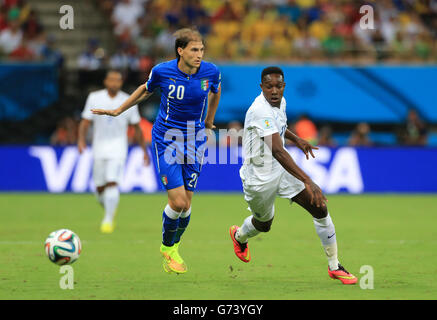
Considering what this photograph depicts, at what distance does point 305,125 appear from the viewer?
2014 centimetres

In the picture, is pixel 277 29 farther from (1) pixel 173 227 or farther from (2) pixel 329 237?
(2) pixel 329 237

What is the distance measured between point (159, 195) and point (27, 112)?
5368 mm

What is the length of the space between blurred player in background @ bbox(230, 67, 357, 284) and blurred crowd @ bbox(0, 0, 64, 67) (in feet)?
47.9

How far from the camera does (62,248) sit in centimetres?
749

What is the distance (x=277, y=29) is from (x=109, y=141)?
37.0 ft

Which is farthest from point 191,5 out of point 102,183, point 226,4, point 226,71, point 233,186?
point 102,183

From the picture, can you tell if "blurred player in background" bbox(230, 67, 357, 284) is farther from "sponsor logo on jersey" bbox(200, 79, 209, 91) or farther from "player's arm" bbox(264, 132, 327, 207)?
"sponsor logo on jersey" bbox(200, 79, 209, 91)

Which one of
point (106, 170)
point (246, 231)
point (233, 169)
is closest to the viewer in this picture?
point (246, 231)

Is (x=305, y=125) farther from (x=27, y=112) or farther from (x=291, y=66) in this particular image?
(x=27, y=112)

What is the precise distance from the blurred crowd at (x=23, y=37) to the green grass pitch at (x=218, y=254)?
22.5 ft

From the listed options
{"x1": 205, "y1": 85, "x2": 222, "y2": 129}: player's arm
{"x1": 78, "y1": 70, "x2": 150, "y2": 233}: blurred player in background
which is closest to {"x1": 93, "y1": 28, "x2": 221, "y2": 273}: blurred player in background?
{"x1": 205, "y1": 85, "x2": 222, "y2": 129}: player's arm

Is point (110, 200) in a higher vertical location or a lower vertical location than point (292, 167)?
lower

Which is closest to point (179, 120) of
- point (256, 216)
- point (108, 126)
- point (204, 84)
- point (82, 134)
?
point (204, 84)

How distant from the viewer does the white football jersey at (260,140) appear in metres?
7.50
